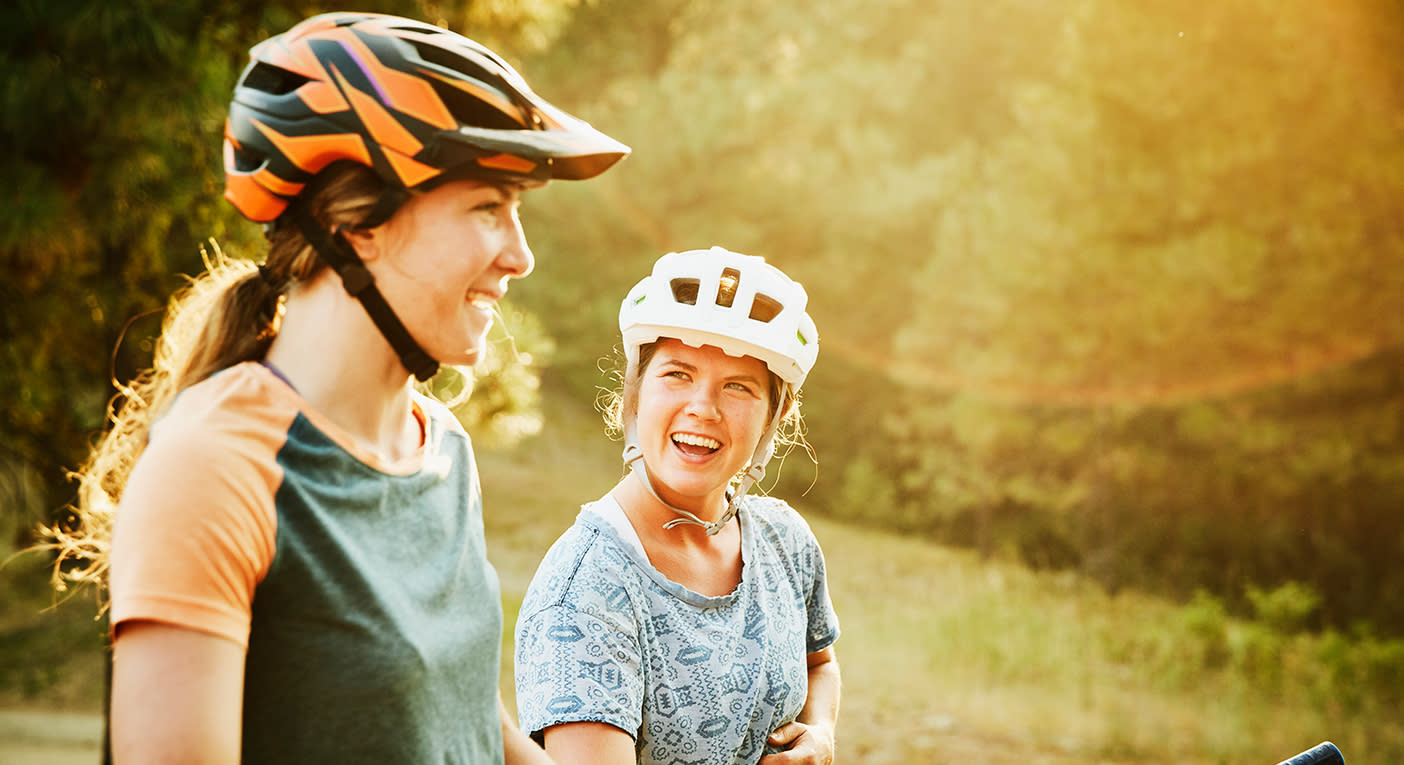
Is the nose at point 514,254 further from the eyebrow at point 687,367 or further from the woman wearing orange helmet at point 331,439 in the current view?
the eyebrow at point 687,367

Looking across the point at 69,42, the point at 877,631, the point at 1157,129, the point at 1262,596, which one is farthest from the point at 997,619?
A: the point at 69,42

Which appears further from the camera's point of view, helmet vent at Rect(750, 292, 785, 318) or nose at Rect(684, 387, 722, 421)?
helmet vent at Rect(750, 292, 785, 318)

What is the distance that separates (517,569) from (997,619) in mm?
5828

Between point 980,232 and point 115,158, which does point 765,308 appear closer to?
point 115,158

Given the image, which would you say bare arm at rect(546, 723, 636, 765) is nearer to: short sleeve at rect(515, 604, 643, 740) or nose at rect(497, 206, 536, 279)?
short sleeve at rect(515, 604, 643, 740)

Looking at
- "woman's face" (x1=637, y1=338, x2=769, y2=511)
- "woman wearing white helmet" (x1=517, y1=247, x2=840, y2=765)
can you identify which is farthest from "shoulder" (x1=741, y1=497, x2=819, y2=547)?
"woman's face" (x1=637, y1=338, x2=769, y2=511)

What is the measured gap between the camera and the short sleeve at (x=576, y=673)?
2.11 m

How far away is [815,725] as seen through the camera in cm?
258

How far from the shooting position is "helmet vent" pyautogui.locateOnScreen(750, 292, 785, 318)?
2631mm

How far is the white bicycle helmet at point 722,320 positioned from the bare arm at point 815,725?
0.43 m

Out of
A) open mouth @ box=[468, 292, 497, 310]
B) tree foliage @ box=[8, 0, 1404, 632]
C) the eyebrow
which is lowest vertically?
open mouth @ box=[468, 292, 497, 310]

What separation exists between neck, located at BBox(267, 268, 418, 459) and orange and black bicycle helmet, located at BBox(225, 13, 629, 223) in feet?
0.50

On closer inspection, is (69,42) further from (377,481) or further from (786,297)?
(377,481)

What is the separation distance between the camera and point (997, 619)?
43.1 feet
